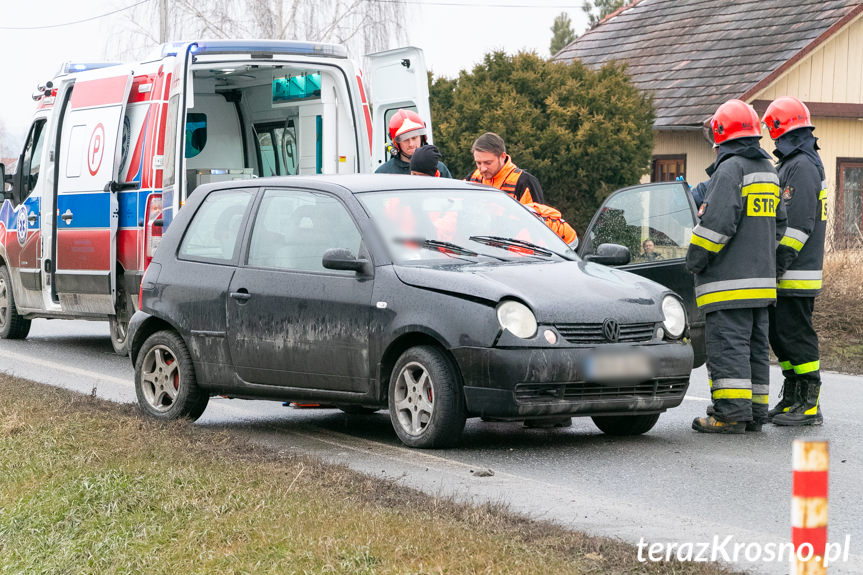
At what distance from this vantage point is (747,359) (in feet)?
26.8

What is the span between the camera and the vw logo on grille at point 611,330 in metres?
7.32

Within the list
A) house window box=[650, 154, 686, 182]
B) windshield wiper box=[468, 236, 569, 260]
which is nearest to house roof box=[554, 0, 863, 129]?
house window box=[650, 154, 686, 182]

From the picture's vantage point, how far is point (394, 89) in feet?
41.7

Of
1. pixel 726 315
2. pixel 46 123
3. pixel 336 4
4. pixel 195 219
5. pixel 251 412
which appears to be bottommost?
pixel 251 412

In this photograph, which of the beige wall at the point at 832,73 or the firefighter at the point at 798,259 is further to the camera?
the beige wall at the point at 832,73

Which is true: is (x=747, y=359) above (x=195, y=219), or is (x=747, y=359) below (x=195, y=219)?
below

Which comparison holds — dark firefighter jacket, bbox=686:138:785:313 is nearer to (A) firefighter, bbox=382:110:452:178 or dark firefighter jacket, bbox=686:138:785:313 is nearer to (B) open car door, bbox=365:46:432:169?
(A) firefighter, bbox=382:110:452:178

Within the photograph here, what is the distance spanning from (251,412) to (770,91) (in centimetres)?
1833

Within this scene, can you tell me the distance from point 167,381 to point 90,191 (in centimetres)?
443

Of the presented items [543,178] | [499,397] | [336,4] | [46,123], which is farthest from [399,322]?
[336,4]

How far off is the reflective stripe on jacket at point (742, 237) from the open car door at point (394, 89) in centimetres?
455

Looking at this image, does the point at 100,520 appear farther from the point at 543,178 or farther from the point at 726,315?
the point at 543,178

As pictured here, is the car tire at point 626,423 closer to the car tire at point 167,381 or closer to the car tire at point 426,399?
the car tire at point 426,399

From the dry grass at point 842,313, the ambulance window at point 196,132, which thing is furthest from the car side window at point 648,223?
the ambulance window at point 196,132
